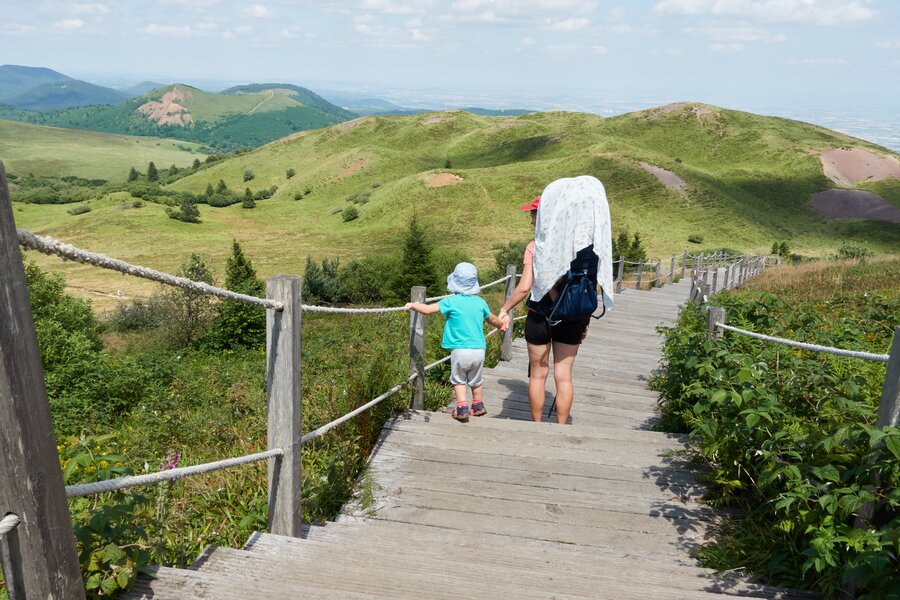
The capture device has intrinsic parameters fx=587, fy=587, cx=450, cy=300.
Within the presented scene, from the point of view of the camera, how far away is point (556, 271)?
4.19 m

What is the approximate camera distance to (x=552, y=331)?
4.42m

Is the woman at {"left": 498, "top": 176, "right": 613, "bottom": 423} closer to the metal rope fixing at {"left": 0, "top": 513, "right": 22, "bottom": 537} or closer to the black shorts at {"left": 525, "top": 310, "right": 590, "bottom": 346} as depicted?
the black shorts at {"left": 525, "top": 310, "right": 590, "bottom": 346}

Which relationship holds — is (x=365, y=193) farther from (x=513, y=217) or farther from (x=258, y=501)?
(x=258, y=501)

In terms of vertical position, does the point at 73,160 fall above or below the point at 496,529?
above

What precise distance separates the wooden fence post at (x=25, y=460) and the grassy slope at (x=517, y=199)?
4117cm

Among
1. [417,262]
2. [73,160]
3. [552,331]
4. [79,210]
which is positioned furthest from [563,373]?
[73,160]

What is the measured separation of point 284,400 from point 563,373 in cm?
257

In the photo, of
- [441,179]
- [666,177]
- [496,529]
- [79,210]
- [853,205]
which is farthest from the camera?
[79,210]

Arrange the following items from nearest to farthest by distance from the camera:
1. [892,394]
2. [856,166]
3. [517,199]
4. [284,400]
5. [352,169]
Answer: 1. [892,394]
2. [284,400]
3. [517,199]
4. [856,166]
5. [352,169]

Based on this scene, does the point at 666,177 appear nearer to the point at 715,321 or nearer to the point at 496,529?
the point at 715,321

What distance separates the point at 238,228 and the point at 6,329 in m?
69.7

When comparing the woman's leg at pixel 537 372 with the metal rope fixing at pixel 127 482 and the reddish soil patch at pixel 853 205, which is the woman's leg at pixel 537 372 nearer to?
the metal rope fixing at pixel 127 482

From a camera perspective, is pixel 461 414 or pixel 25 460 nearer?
pixel 25 460

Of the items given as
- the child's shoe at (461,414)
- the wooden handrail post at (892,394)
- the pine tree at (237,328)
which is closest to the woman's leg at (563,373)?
the child's shoe at (461,414)
